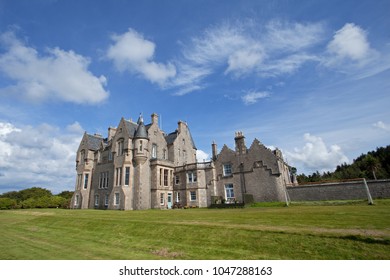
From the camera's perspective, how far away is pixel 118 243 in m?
12.4

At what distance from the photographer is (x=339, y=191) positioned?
26000 mm

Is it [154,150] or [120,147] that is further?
[154,150]

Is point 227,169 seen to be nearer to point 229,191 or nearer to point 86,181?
point 229,191

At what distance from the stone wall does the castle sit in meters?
2.25

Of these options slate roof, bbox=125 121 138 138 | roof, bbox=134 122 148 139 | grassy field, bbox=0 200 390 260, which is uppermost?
slate roof, bbox=125 121 138 138

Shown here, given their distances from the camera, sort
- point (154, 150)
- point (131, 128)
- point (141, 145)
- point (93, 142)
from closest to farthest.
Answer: point (141, 145) < point (131, 128) < point (154, 150) < point (93, 142)

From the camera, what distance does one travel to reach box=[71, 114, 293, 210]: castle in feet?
108

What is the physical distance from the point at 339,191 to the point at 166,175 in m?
26.4

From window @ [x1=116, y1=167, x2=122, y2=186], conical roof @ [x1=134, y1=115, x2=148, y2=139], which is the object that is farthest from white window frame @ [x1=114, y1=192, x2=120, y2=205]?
conical roof @ [x1=134, y1=115, x2=148, y2=139]

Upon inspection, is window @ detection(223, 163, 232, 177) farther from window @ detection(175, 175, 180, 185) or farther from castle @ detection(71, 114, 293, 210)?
window @ detection(175, 175, 180, 185)

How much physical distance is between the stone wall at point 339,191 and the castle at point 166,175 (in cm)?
225

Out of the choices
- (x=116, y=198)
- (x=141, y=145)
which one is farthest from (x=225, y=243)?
(x=116, y=198)

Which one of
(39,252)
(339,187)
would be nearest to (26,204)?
(39,252)

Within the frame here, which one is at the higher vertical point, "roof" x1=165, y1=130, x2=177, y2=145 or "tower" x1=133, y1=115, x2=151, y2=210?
"roof" x1=165, y1=130, x2=177, y2=145
